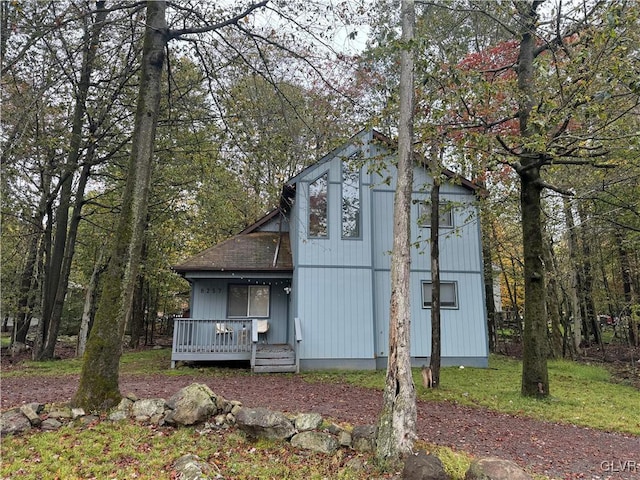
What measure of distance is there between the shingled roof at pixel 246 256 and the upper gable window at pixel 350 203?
Answer: 7.50 feet

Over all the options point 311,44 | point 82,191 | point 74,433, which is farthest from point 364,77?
point 82,191

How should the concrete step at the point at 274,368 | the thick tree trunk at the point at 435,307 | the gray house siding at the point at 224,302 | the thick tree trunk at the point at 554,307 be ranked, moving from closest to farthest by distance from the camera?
the thick tree trunk at the point at 435,307 < the concrete step at the point at 274,368 < the gray house siding at the point at 224,302 < the thick tree trunk at the point at 554,307

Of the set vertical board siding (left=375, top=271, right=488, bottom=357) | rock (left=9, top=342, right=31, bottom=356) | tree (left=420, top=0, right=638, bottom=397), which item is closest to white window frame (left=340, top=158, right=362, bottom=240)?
vertical board siding (left=375, top=271, right=488, bottom=357)

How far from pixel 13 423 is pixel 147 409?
1478mm

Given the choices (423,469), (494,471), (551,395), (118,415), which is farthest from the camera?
(551,395)

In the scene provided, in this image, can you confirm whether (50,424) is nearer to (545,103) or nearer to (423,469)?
(423,469)

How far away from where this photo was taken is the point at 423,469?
12.5ft

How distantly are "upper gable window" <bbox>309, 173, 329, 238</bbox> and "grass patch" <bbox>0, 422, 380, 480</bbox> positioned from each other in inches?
310

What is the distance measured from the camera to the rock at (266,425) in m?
4.89

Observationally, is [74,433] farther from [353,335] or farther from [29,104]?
[353,335]

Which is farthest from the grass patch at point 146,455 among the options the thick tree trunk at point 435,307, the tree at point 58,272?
the tree at point 58,272

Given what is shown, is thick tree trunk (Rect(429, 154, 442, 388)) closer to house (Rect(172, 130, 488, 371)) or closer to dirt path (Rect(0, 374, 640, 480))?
dirt path (Rect(0, 374, 640, 480))

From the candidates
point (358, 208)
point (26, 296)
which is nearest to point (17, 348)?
point (26, 296)

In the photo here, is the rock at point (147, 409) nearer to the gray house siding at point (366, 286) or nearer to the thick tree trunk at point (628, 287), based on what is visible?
the gray house siding at point (366, 286)
